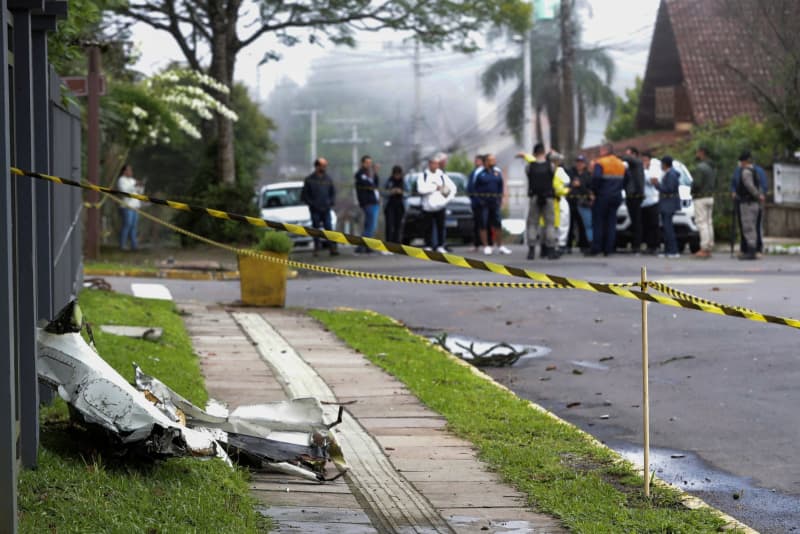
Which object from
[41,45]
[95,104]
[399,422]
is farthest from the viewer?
[95,104]

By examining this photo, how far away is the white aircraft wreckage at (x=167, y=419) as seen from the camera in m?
6.52

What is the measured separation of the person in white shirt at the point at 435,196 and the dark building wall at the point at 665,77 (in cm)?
2060

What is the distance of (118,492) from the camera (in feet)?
20.2

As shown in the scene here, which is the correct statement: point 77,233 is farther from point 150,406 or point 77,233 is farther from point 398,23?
point 398,23

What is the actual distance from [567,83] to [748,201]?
23479 millimetres

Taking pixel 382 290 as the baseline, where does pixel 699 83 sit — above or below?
above

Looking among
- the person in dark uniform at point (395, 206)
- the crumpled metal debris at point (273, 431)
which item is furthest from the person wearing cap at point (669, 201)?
the crumpled metal debris at point (273, 431)

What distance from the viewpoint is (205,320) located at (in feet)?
48.8

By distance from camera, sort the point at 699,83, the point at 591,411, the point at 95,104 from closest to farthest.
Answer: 1. the point at 591,411
2. the point at 95,104
3. the point at 699,83

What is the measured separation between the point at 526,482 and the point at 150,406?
1.82m

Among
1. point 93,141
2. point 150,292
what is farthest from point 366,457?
point 93,141

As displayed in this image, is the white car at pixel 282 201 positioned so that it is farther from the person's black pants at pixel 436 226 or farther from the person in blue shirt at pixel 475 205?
the person's black pants at pixel 436 226

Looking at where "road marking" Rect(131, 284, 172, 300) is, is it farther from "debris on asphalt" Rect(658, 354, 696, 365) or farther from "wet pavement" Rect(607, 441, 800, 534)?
"wet pavement" Rect(607, 441, 800, 534)

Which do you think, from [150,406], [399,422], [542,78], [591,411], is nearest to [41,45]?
[150,406]
